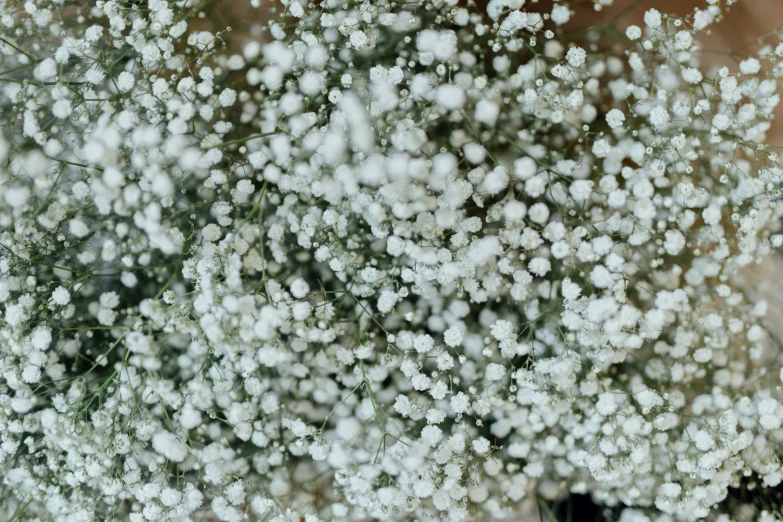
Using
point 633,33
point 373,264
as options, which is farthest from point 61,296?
point 633,33

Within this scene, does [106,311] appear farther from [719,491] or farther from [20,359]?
[719,491]

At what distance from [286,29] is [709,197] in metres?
0.63

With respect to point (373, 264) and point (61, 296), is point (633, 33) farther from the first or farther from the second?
point (61, 296)

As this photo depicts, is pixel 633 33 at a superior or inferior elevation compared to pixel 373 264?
superior

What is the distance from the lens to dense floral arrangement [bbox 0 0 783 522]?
2.28ft

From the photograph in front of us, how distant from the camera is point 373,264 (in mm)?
771

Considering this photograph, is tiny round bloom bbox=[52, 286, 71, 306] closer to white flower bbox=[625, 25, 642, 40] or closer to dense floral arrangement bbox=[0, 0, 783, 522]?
dense floral arrangement bbox=[0, 0, 783, 522]

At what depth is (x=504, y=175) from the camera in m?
0.70

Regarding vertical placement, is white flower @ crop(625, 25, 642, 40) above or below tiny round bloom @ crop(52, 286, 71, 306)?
above

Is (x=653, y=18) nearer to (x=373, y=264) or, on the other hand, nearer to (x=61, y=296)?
(x=373, y=264)

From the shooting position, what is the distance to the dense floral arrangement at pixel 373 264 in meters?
0.69

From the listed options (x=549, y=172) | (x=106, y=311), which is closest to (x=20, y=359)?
(x=106, y=311)

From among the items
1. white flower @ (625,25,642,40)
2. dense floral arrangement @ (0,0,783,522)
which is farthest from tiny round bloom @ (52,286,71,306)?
white flower @ (625,25,642,40)

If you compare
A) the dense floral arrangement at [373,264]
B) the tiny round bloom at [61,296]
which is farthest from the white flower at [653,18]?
the tiny round bloom at [61,296]
